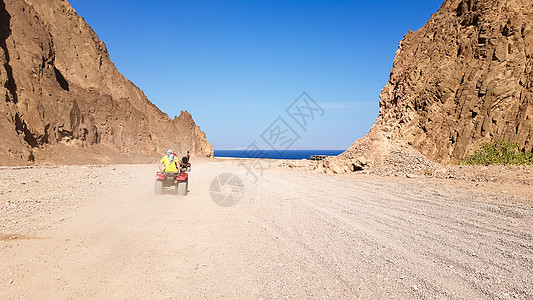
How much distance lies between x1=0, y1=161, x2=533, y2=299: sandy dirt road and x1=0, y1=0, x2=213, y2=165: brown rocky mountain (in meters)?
25.3

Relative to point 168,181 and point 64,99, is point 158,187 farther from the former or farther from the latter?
point 64,99

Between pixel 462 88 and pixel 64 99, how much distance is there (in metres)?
43.7

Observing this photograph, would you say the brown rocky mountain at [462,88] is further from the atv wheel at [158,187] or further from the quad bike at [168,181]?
the atv wheel at [158,187]

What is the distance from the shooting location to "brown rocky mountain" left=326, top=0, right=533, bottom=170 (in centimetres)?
1666

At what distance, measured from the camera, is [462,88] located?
18156 mm

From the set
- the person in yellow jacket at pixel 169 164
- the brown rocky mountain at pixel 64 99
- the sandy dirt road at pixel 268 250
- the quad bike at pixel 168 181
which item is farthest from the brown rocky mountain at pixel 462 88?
the brown rocky mountain at pixel 64 99

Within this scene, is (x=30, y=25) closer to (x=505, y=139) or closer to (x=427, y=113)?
(x=427, y=113)

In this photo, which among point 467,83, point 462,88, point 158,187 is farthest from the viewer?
point 462,88

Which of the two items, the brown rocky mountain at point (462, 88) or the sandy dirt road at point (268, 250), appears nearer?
the sandy dirt road at point (268, 250)

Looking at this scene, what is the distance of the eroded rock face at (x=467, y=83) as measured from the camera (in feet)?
54.5

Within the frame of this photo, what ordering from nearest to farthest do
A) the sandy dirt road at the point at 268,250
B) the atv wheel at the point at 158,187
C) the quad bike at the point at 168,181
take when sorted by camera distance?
the sandy dirt road at the point at 268,250, the quad bike at the point at 168,181, the atv wheel at the point at 158,187

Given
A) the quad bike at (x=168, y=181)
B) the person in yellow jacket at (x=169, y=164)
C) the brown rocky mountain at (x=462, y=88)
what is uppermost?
the brown rocky mountain at (x=462, y=88)

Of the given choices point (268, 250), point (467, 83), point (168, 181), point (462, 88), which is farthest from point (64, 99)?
point (467, 83)

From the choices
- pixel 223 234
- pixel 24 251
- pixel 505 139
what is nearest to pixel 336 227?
pixel 223 234
